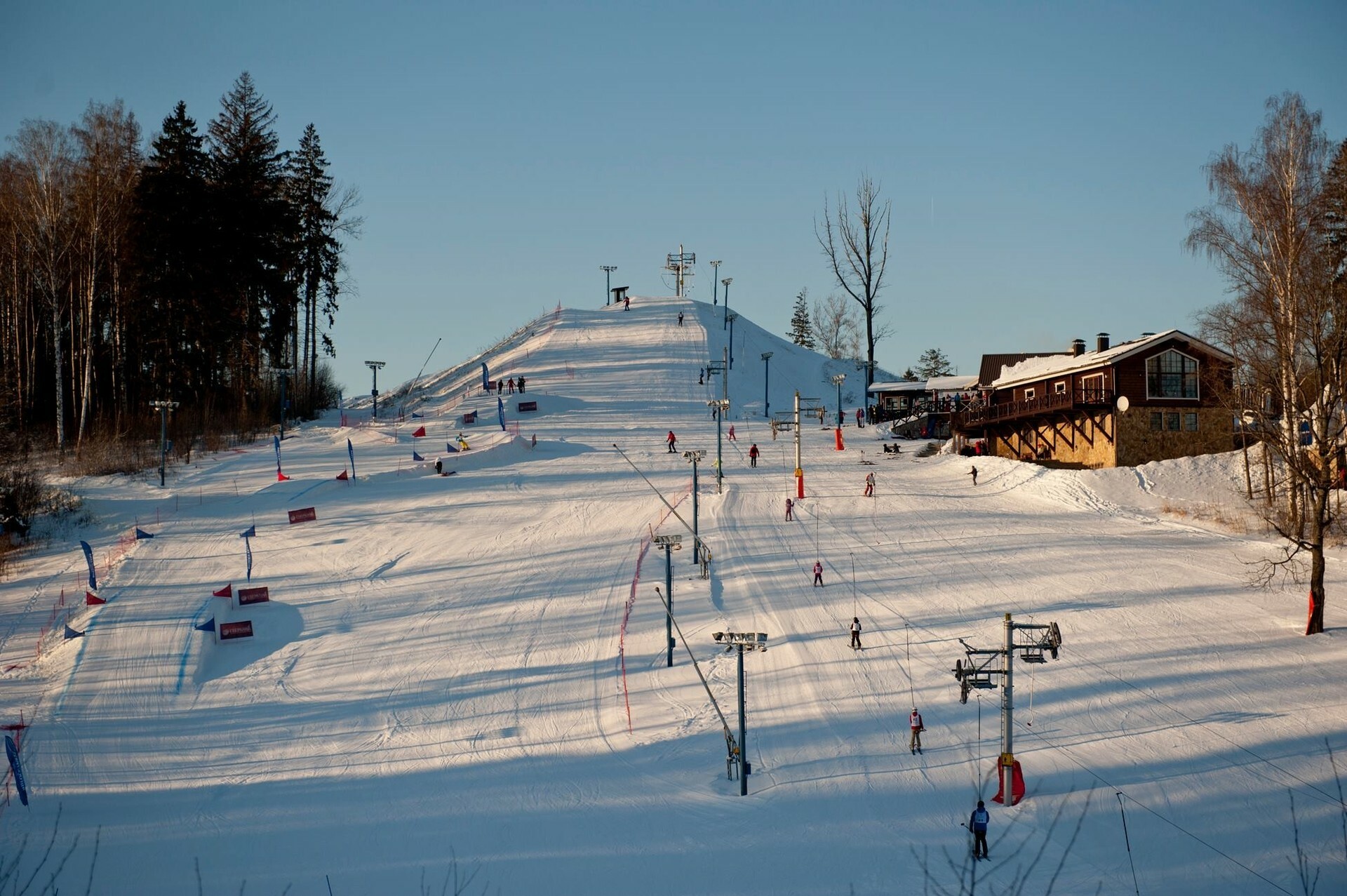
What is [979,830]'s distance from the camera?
15.6 meters

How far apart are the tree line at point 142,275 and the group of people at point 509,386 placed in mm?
13159

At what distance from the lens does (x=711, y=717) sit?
21906mm

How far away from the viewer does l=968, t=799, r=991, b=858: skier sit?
1555cm

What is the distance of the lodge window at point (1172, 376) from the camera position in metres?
44.8

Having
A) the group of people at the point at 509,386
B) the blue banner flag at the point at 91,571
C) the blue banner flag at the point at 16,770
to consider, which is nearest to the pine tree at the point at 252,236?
the group of people at the point at 509,386

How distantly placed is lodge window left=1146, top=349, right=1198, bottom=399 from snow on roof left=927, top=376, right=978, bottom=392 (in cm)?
2205

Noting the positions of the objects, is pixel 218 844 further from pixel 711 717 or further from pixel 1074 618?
pixel 1074 618

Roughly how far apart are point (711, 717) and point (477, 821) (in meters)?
6.25

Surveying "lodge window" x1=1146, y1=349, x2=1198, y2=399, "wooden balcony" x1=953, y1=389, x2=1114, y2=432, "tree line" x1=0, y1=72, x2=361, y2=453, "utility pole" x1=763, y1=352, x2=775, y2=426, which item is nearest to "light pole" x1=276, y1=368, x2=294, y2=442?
"tree line" x1=0, y1=72, x2=361, y2=453

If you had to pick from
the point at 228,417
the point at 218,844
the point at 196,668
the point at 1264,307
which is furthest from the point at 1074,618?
the point at 228,417

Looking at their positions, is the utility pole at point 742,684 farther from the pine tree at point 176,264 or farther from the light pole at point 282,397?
the pine tree at point 176,264

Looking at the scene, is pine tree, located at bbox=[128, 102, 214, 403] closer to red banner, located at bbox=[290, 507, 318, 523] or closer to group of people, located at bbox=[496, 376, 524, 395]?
group of people, located at bbox=[496, 376, 524, 395]

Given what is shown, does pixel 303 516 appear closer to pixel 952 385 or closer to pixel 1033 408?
pixel 1033 408

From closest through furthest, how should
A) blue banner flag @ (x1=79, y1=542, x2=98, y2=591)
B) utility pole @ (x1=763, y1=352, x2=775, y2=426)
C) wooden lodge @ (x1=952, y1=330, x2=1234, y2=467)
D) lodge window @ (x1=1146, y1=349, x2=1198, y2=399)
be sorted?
1. blue banner flag @ (x1=79, y1=542, x2=98, y2=591)
2. wooden lodge @ (x1=952, y1=330, x2=1234, y2=467)
3. lodge window @ (x1=1146, y1=349, x2=1198, y2=399)
4. utility pole @ (x1=763, y1=352, x2=775, y2=426)
